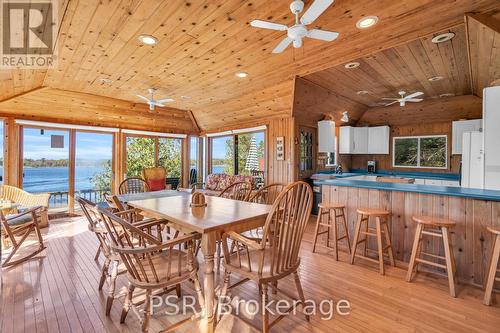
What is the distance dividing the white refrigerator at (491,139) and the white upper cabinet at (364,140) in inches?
137

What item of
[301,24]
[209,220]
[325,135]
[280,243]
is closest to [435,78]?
[325,135]

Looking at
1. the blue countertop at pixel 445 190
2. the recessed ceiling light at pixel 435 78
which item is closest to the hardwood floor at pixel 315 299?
the blue countertop at pixel 445 190

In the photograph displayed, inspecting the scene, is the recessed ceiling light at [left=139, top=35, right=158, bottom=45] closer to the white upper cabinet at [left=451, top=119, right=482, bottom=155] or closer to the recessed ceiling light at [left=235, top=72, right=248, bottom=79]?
the recessed ceiling light at [left=235, top=72, right=248, bottom=79]

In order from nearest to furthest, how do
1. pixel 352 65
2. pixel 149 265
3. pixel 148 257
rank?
pixel 148 257 < pixel 149 265 < pixel 352 65

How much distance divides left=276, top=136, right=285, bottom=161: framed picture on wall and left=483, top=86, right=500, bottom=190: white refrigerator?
10.6ft

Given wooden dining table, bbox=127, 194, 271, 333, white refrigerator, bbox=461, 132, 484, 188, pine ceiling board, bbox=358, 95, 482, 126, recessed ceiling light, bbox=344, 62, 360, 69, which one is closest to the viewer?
wooden dining table, bbox=127, 194, 271, 333

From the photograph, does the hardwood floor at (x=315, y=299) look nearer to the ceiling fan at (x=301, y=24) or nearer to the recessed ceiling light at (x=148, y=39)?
the ceiling fan at (x=301, y=24)

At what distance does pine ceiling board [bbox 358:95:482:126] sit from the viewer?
512cm

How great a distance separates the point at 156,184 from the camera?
5664 millimetres

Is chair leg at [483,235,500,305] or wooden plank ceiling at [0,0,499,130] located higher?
wooden plank ceiling at [0,0,499,130]

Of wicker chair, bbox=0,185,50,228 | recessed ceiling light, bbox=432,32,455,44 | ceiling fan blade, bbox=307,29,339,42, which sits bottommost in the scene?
wicker chair, bbox=0,185,50,228

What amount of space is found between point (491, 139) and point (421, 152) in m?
3.67

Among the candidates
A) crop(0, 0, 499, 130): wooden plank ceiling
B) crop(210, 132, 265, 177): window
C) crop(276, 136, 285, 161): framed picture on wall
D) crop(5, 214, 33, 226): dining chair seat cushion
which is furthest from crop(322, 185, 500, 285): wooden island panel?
crop(5, 214, 33, 226): dining chair seat cushion

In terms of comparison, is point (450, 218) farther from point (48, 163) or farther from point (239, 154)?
point (48, 163)
